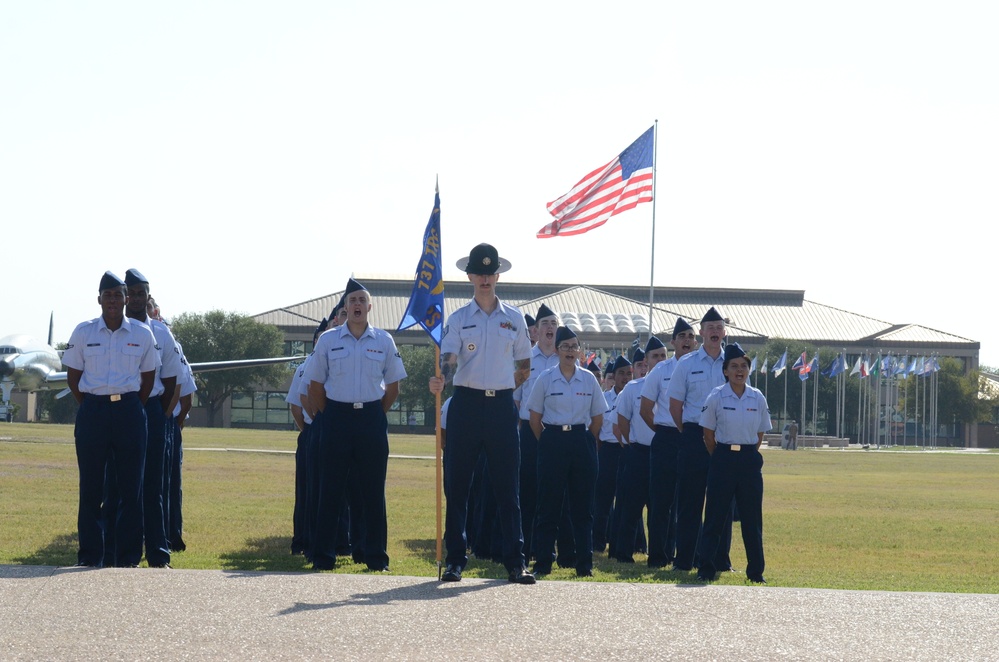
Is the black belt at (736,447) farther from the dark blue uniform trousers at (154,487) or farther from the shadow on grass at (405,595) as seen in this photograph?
the dark blue uniform trousers at (154,487)

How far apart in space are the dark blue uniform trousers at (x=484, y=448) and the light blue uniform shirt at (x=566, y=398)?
1665mm

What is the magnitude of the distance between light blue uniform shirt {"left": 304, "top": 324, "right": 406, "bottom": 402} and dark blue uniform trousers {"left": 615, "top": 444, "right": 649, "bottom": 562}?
3.45 metres

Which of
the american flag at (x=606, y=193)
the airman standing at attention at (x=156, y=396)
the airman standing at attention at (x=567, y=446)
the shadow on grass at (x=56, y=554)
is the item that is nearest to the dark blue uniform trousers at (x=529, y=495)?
the airman standing at attention at (x=567, y=446)

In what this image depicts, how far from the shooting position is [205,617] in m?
6.05

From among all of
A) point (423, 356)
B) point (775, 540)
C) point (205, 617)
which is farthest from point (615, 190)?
point (423, 356)

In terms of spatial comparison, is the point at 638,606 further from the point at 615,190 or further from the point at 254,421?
the point at 254,421

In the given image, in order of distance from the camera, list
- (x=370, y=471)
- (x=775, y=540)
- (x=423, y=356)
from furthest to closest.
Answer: (x=423, y=356), (x=775, y=540), (x=370, y=471)

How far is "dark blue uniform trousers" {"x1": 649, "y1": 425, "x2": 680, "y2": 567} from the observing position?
11109mm

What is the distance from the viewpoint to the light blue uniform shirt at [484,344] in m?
8.32

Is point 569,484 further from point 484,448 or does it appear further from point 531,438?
point 484,448

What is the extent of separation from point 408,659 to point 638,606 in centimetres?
168

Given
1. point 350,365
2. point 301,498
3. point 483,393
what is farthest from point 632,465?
point 483,393

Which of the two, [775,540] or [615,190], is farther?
[615,190]

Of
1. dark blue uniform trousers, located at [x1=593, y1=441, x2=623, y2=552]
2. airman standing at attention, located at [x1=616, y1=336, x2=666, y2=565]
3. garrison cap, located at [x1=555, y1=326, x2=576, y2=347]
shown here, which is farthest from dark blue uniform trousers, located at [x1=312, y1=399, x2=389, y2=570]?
dark blue uniform trousers, located at [x1=593, y1=441, x2=623, y2=552]
